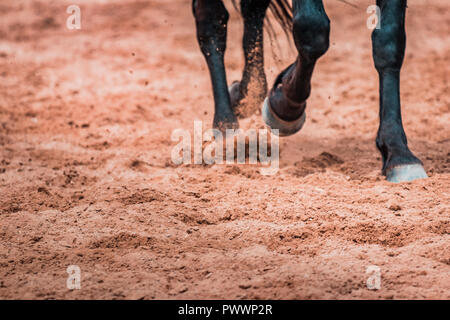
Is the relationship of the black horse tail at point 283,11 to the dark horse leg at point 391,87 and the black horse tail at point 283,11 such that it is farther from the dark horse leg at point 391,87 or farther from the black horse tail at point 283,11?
the dark horse leg at point 391,87

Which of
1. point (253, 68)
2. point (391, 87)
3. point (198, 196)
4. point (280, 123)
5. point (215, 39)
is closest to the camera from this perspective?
point (198, 196)

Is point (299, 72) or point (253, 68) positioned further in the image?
point (253, 68)

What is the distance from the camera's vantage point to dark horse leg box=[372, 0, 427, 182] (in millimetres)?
2688

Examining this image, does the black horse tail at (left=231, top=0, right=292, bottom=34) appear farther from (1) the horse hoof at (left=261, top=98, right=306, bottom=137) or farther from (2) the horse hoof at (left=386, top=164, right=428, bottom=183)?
(2) the horse hoof at (left=386, top=164, right=428, bottom=183)

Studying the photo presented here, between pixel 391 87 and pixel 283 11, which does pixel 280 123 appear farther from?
pixel 283 11

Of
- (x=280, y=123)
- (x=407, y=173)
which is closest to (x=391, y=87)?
(x=407, y=173)

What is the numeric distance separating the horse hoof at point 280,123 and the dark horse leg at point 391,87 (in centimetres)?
55

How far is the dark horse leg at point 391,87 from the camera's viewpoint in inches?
106

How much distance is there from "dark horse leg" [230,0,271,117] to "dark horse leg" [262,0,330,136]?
0.41 m

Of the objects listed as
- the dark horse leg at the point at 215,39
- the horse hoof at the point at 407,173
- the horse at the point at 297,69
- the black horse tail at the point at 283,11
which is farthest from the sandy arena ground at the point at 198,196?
the black horse tail at the point at 283,11

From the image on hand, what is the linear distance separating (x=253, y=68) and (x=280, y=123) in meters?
0.63

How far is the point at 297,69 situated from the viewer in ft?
9.45

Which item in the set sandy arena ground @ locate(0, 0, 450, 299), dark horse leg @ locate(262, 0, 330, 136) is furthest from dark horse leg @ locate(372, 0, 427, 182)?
dark horse leg @ locate(262, 0, 330, 136)
